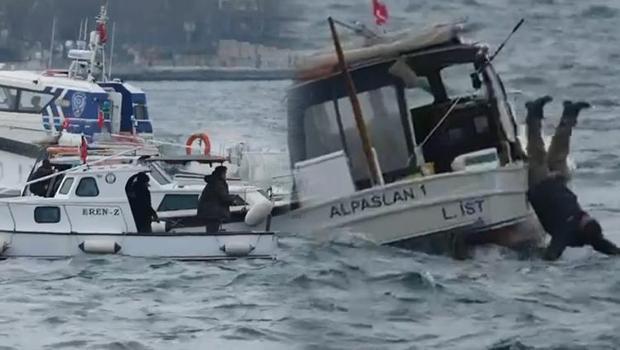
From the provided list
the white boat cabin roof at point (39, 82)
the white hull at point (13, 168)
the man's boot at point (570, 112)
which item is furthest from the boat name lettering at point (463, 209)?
the white boat cabin roof at point (39, 82)

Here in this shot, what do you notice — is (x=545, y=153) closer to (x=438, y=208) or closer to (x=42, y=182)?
(x=438, y=208)

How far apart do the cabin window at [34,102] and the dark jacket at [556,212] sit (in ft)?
50.2

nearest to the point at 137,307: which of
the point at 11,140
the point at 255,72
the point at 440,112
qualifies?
the point at 440,112

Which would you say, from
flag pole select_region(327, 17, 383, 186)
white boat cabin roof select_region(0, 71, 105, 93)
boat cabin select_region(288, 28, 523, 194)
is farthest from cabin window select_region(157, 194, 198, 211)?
white boat cabin roof select_region(0, 71, 105, 93)

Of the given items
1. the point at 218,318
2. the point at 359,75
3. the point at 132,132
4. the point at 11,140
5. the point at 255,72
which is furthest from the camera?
the point at 255,72

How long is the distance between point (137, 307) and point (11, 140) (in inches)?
553

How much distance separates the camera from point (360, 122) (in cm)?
2753

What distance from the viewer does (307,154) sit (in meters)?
28.5

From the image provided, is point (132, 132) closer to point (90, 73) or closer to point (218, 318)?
point (90, 73)

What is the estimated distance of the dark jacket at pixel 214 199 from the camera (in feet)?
92.2

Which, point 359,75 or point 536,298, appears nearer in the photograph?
point 536,298

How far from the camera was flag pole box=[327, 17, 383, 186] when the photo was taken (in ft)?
90.1

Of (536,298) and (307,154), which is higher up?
(307,154)

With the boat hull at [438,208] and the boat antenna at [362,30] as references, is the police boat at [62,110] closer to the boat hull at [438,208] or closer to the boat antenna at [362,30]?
the boat antenna at [362,30]
